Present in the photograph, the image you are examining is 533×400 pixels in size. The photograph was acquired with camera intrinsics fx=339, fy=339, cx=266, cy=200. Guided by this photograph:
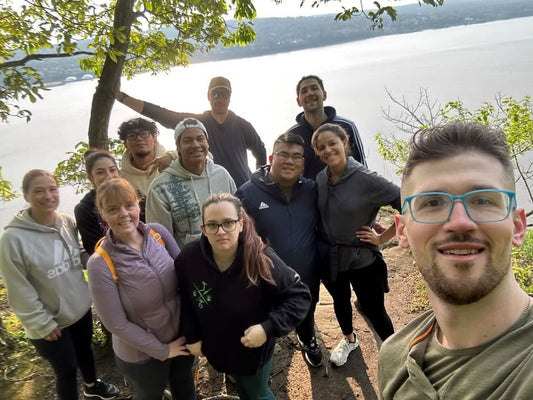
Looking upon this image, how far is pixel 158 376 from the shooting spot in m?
2.23

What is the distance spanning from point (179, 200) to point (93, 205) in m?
0.68

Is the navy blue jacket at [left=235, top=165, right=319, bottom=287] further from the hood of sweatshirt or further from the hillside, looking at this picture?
the hillside

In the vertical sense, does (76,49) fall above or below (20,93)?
above

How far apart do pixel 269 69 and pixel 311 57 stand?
1059 centimetres

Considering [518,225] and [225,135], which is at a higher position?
[225,135]

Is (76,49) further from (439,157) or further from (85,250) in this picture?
(439,157)

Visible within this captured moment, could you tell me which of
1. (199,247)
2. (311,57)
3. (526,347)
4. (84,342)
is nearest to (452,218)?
(526,347)

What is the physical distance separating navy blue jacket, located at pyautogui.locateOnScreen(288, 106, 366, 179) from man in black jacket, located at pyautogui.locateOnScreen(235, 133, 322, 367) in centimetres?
47

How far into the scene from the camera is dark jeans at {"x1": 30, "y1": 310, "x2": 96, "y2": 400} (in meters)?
2.46

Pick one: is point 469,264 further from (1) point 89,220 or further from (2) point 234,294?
(1) point 89,220

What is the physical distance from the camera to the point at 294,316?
2.03m

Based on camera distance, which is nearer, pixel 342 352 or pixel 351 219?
pixel 351 219

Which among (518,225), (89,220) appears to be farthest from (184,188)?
(518,225)

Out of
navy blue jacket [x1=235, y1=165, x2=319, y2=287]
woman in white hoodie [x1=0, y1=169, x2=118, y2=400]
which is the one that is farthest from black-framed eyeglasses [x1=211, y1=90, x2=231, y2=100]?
woman in white hoodie [x1=0, y1=169, x2=118, y2=400]
